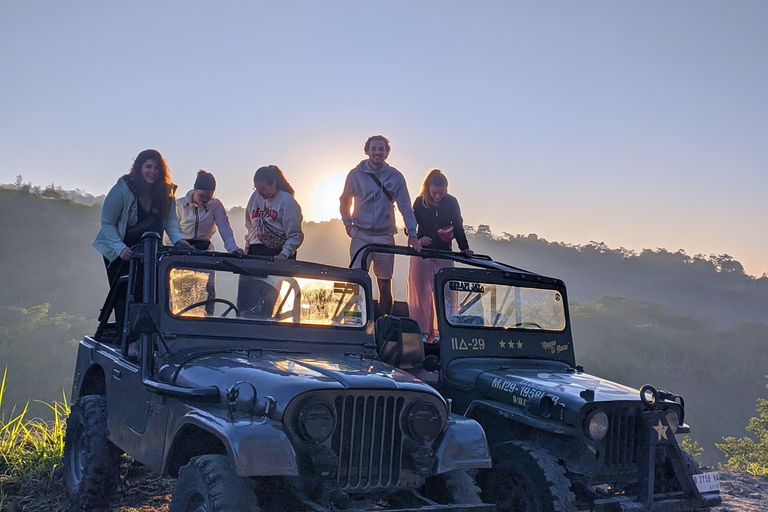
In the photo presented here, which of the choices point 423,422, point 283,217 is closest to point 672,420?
point 423,422

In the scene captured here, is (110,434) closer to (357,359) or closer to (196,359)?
(196,359)

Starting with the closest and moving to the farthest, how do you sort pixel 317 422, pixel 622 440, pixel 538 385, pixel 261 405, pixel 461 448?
1. pixel 317 422
2. pixel 261 405
3. pixel 461 448
4. pixel 622 440
5. pixel 538 385

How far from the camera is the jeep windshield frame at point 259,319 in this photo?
4172 mm

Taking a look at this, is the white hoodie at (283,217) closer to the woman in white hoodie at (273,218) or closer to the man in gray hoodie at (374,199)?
the woman in white hoodie at (273,218)

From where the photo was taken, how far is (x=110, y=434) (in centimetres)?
446

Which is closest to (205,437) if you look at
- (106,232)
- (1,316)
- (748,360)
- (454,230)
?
(106,232)

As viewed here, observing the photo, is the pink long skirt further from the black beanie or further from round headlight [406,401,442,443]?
round headlight [406,401,442,443]

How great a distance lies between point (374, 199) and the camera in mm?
6805

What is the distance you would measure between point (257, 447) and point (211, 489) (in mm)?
261

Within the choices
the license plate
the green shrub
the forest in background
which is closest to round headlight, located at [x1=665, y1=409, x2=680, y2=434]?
the license plate

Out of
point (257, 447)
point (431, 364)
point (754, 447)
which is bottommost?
point (754, 447)

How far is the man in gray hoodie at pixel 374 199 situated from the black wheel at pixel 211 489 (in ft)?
12.2

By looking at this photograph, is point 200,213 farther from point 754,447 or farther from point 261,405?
point 754,447

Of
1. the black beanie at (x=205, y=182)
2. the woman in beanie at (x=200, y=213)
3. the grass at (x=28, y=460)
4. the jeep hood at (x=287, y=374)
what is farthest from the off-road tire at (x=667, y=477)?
the grass at (x=28, y=460)
